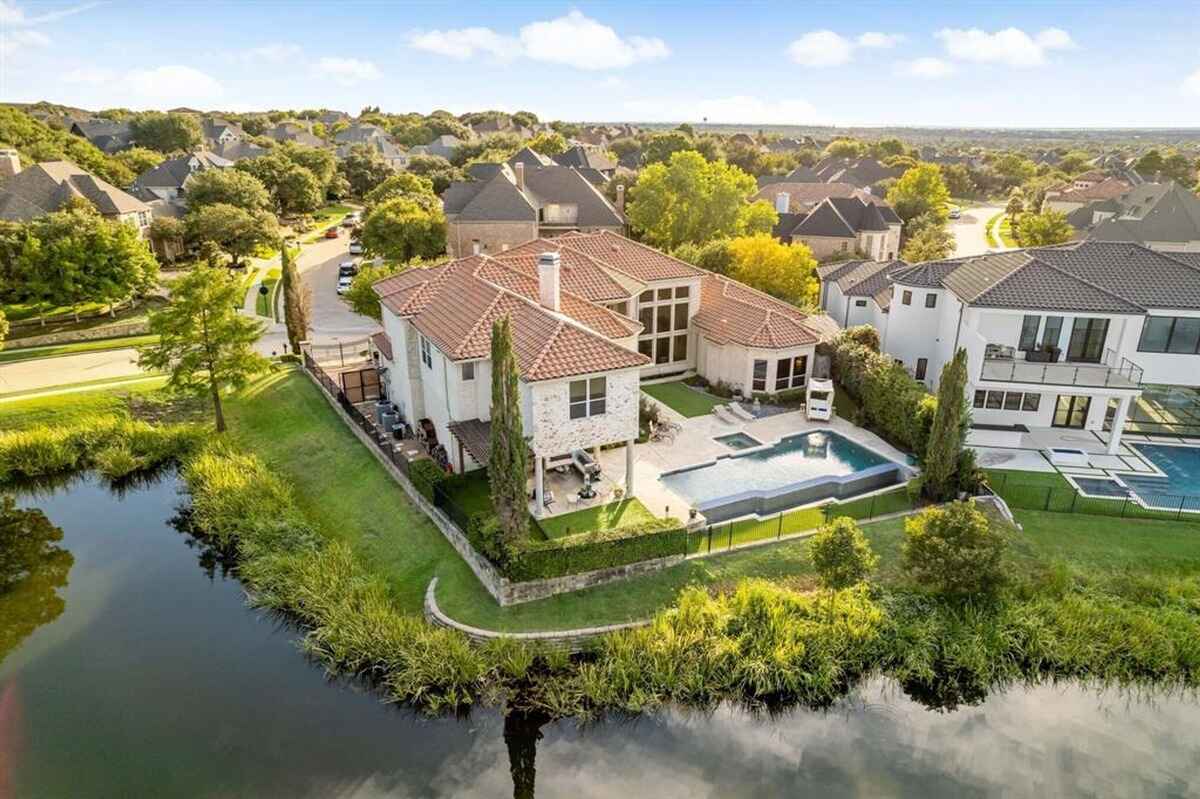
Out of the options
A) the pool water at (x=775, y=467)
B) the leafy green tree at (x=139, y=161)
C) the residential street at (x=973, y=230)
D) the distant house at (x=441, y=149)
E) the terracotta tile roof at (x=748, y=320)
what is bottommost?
the pool water at (x=775, y=467)

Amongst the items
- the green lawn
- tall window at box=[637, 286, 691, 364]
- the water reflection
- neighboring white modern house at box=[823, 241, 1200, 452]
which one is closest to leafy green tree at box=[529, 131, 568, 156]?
tall window at box=[637, 286, 691, 364]

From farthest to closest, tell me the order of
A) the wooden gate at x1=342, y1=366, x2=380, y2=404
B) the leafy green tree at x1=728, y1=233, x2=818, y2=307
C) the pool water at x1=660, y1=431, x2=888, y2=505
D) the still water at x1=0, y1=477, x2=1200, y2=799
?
the leafy green tree at x1=728, y1=233, x2=818, y2=307
the wooden gate at x1=342, y1=366, x2=380, y2=404
the pool water at x1=660, y1=431, x2=888, y2=505
the still water at x1=0, y1=477, x2=1200, y2=799

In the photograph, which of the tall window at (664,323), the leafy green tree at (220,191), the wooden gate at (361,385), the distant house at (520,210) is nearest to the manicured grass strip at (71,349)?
the wooden gate at (361,385)

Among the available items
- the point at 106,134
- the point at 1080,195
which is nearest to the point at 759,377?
the point at 1080,195

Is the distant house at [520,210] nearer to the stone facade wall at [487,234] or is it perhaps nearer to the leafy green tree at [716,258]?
the stone facade wall at [487,234]

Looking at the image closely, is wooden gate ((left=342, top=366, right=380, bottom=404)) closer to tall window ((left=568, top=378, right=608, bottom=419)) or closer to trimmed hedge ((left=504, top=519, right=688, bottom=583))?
tall window ((left=568, top=378, right=608, bottom=419))
